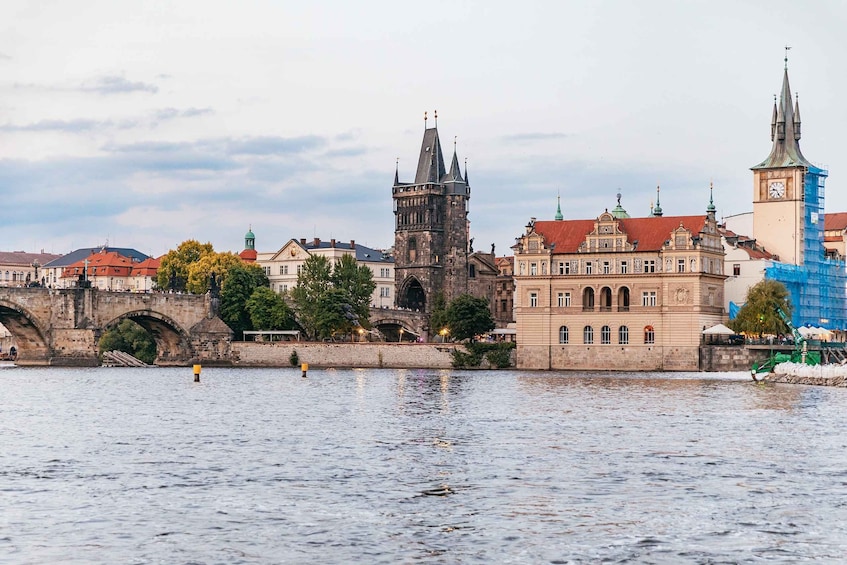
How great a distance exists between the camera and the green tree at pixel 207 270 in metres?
136

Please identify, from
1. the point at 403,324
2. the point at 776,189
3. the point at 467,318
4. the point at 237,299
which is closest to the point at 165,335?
the point at 237,299

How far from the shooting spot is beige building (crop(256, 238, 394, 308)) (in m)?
148

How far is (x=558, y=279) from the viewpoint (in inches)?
4124

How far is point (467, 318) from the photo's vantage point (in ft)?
371

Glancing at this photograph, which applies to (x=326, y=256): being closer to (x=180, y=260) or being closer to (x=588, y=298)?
(x=180, y=260)

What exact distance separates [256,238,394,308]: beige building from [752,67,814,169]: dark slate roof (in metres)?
48.3

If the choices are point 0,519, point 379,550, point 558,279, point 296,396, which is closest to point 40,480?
point 0,519

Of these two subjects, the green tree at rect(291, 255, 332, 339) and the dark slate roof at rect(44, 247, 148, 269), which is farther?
the dark slate roof at rect(44, 247, 148, 269)

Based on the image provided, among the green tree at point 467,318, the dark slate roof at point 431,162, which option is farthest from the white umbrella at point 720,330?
the dark slate roof at point 431,162

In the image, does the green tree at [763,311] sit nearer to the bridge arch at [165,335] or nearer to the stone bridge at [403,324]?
the stone bridge at [403,324]

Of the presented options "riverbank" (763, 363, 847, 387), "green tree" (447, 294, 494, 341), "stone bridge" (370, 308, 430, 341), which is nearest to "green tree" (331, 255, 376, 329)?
"stone bridge" (370, 308, 430, 341)

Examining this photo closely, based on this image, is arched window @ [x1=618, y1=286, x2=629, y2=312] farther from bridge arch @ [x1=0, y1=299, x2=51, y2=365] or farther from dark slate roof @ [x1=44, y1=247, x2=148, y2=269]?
dark slate roof @ [x1=44, y1=247, x2=148, y2=269]

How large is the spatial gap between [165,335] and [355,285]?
53.3 feet

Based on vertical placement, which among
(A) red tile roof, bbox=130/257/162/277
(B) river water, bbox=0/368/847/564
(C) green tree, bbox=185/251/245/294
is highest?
(A) red tile roof, bbox=130/257/162/277
